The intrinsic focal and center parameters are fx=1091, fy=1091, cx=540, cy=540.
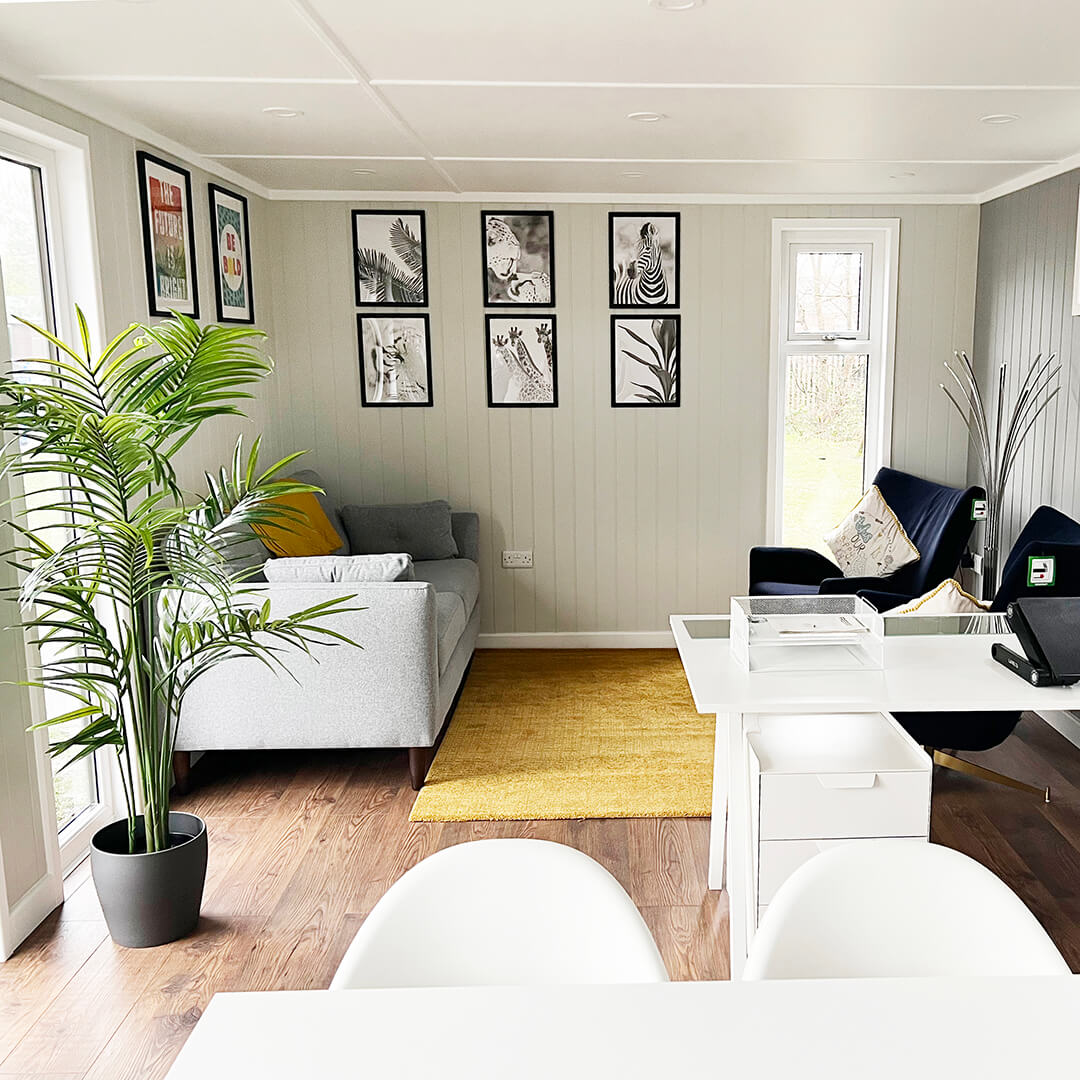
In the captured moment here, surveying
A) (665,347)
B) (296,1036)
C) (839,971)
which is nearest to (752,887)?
(839,971)

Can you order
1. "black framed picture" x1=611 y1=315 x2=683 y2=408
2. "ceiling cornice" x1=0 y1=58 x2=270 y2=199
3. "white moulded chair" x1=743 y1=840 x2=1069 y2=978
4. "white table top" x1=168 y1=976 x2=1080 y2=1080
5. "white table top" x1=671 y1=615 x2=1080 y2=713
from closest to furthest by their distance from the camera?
"white table top" x1=168 y1=976 x2=1080 y2=1080
"white moulded chair" x1=743 y1=840 x2=1069 y2=978
"white table top" x1=671 y1=615 x2=1080 y2=713
"ceiling cornice" x1=0 y1=58 x2=270 y2=199
"black framed picture" x1=611 y1=315 x2=683 y2=408

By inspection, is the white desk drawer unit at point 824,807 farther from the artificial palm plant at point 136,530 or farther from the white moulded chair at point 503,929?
the artificial palm plant at point 136,530

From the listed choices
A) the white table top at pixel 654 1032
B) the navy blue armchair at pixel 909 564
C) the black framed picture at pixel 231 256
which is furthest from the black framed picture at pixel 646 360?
the white table top at pixel 654 1032

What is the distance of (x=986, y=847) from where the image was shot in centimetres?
330

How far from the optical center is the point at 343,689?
12.2ft

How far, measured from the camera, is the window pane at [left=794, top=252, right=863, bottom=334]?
218 inches

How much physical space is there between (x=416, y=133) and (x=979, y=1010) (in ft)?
11.0

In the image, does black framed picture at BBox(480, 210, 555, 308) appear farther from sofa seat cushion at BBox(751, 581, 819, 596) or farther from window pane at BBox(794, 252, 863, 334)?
sofa seat cushion at BBox(751, 581, 819, 596)

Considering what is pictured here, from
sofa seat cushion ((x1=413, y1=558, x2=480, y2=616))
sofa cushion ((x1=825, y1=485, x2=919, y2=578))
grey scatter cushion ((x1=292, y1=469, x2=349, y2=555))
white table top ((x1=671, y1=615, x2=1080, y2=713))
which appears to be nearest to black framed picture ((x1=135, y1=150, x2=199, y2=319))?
grey scatter cushion ((x1=292, y1=469, x2=349, y2=555))

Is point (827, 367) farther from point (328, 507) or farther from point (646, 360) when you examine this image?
point (328, 507)

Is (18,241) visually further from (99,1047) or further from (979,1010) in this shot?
(979,1010)

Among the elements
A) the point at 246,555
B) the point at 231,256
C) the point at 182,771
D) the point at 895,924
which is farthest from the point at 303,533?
the point at 895,924

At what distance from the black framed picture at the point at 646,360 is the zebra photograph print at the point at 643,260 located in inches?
3.5

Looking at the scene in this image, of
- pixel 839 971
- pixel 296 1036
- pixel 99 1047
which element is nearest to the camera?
pixel 296 1036
